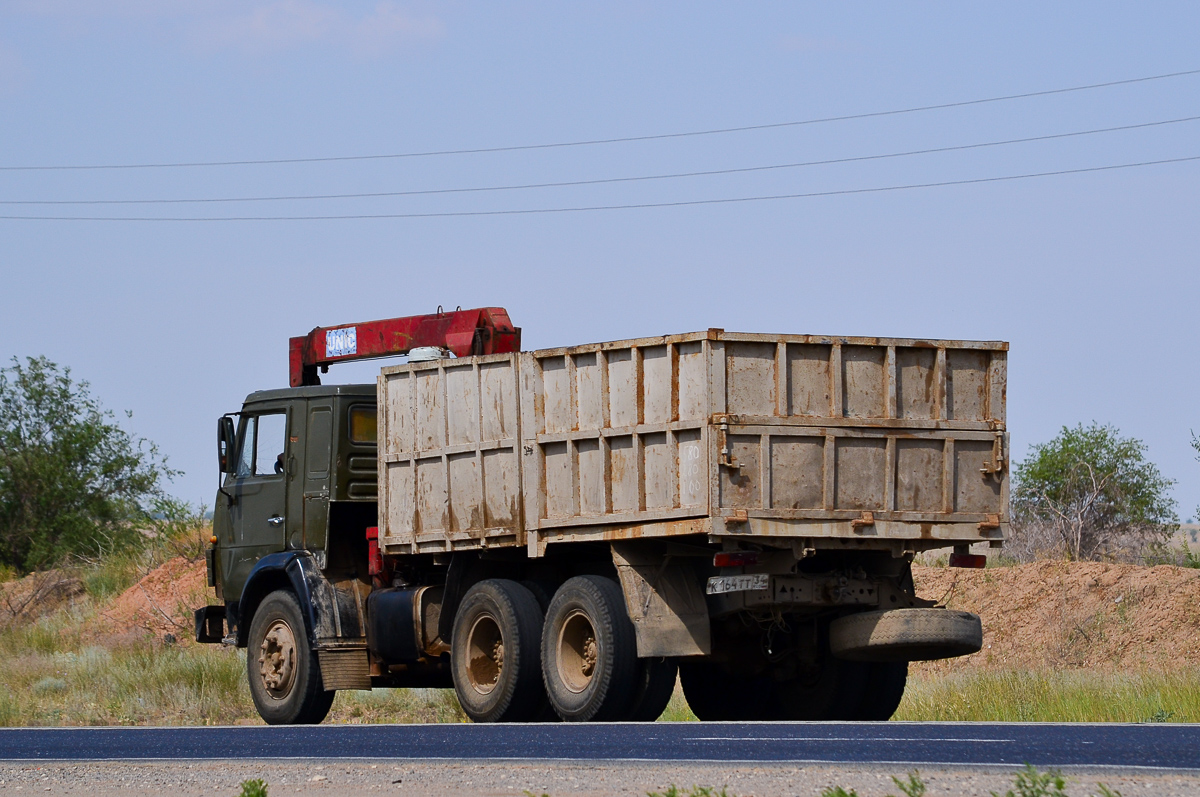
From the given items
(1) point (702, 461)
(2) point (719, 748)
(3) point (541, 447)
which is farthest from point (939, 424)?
(2) point (719, 748)

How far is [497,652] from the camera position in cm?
1367

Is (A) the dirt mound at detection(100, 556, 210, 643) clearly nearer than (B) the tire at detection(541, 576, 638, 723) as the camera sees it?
No

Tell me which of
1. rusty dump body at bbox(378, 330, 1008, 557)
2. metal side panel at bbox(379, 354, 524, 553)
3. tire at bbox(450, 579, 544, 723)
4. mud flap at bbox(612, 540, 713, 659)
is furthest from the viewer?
metal side panel at bbox(379, 354, 524, 553)

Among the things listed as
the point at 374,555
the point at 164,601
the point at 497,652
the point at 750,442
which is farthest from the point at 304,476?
the point at 164,601

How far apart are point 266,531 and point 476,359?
10.7 feet

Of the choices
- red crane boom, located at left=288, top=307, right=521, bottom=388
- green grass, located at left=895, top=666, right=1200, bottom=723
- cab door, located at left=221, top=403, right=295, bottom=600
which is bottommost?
green grass, located at left=895, top=666, right=1200, bottom=723

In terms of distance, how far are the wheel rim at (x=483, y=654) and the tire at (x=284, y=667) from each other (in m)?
1.73

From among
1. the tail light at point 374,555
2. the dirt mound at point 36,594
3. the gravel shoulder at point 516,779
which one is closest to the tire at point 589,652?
the tail light at point 374,555

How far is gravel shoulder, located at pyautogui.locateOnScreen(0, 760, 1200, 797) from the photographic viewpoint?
290 inches

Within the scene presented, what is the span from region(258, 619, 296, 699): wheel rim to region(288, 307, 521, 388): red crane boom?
2.59 meters

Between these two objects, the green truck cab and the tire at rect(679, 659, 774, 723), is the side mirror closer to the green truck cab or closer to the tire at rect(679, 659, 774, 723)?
the green truck cab

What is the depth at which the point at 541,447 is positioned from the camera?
42.8ft

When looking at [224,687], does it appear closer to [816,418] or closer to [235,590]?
[235,590]

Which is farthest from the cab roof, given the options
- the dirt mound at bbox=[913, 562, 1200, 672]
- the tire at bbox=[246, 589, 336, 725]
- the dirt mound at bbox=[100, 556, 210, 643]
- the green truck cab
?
the dirt mound at bbox=[100, 556, 210, 643]
